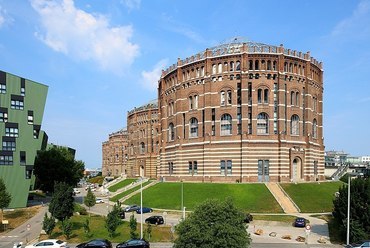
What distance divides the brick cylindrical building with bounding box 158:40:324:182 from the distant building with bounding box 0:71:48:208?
32.6 metres

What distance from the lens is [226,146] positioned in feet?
266

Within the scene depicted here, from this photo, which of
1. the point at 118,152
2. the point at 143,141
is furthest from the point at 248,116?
the point at 118,152

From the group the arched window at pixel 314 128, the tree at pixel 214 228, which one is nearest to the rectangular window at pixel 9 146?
the tree at pixel 214 228

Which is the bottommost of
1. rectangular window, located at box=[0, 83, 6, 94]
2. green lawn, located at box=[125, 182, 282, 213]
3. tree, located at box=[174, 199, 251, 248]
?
green lawn, located at box=[125, 182, 282, 213]

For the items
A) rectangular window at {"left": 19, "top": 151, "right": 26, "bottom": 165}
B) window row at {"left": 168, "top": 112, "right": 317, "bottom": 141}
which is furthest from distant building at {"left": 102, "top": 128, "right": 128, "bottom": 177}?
rectangular window at {"left": 19, "top": 151, "right": 26, "bottom": 165}

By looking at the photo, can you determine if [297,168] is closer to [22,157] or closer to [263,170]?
[263,170]

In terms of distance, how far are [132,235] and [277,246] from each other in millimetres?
16533

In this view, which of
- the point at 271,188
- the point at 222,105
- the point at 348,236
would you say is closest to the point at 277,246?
the point at 348,236

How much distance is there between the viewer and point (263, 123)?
265 ft

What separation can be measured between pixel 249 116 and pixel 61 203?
42923 mm

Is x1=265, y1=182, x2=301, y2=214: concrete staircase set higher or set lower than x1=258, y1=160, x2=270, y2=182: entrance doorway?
lower

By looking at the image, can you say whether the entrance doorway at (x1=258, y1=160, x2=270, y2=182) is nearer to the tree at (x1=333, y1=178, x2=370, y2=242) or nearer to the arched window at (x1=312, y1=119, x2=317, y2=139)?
the arched window at (x1=312, y1=119, x2=317, y2=139)

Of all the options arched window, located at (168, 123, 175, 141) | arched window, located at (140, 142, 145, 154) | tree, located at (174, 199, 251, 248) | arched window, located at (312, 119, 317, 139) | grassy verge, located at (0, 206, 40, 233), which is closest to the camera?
tree, located at (174, 199, 251, 248)

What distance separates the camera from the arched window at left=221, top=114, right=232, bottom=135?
82000 mm
